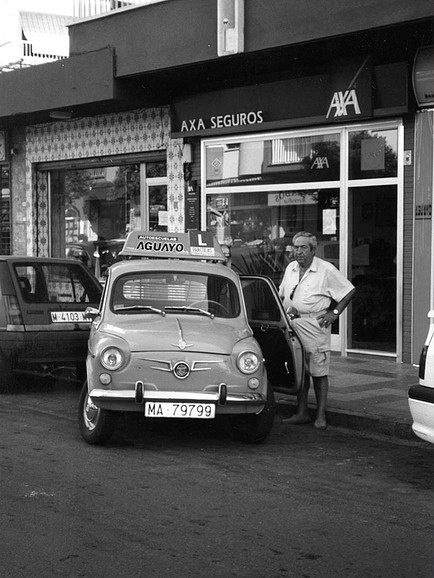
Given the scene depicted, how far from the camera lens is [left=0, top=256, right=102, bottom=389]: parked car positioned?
10203 millimetres

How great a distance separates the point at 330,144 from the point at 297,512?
26.7 ft

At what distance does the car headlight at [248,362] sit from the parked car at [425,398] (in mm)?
1474

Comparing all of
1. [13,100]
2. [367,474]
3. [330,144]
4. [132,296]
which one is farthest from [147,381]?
[13,100]

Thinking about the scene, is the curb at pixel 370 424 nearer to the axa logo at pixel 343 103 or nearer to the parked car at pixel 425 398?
the parked car at pixel 425 398

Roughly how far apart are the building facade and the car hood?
181 inches

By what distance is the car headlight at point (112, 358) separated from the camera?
7.30m

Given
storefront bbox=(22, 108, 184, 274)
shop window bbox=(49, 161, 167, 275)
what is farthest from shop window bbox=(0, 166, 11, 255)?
shop window bbox=(49, 161, 167, 275)

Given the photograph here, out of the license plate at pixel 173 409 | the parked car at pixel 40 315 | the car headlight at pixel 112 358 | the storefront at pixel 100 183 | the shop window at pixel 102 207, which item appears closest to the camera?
the license plate at pixel 173 409

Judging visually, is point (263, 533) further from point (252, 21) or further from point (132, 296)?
point (252, 21)

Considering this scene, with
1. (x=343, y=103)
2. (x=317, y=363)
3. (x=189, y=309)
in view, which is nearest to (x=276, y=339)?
(x=317, y=363)

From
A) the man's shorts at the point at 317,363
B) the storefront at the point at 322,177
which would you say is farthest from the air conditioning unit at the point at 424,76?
the man's shorts at the point at 317,363

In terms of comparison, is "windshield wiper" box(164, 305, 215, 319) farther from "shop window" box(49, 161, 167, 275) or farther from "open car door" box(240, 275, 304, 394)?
"shop window" box(49, 161, 167, 275)

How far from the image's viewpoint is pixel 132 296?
8273 mm

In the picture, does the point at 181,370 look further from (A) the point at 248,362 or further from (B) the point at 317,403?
(B) the point at 317,403
